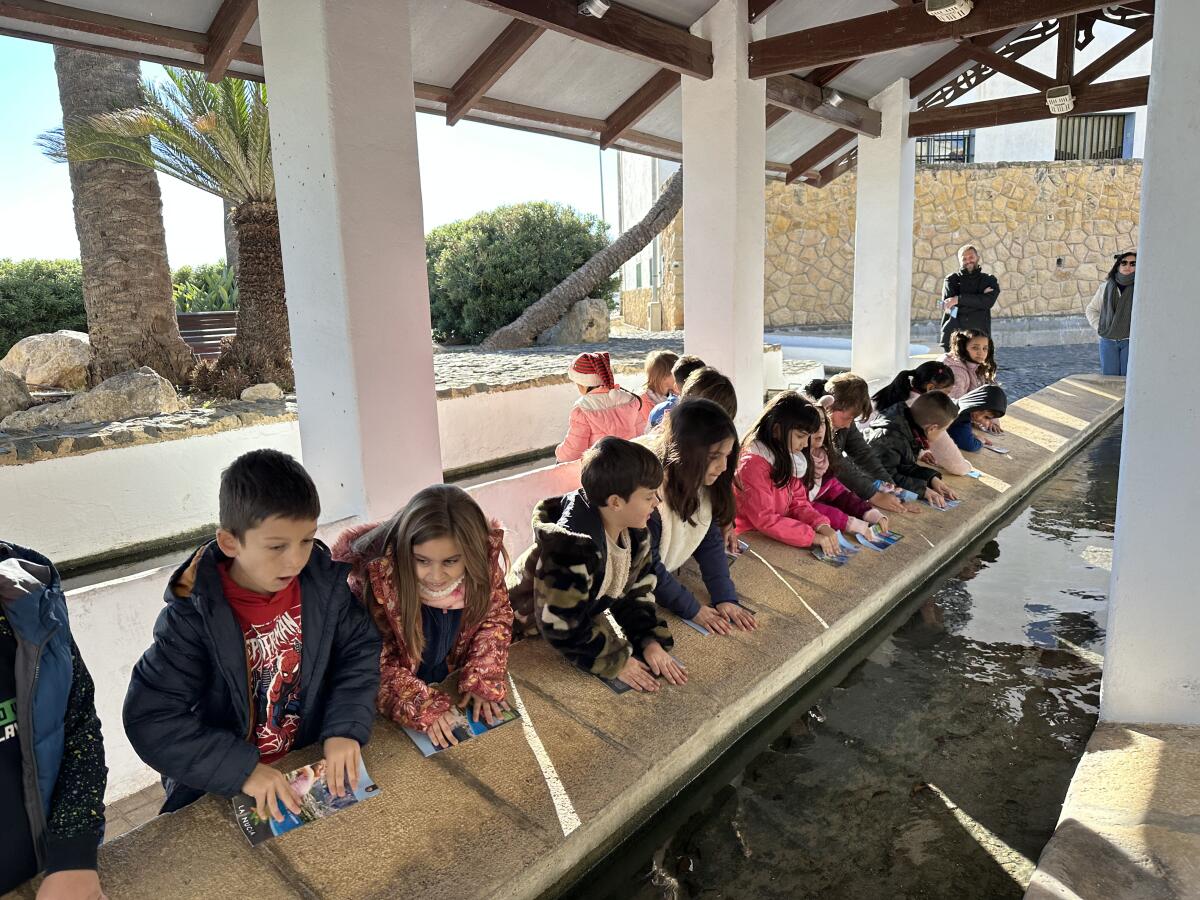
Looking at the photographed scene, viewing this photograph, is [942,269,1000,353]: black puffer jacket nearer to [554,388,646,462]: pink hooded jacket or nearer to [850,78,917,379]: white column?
[850,78,917,379]: white column

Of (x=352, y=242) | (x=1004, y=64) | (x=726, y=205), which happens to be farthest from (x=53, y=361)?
(x=1004, y=64)

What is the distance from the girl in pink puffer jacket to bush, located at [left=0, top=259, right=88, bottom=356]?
34.3ft

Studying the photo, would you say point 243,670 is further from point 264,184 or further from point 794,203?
point 794,203

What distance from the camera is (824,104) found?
7723mm

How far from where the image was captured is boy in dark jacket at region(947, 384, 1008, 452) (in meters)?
6.14

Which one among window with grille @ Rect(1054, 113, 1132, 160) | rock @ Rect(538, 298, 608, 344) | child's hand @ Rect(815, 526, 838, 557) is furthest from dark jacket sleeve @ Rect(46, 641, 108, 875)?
window with grille @ Rect(1054, 113, 1132, 160)

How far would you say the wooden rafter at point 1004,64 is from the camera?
317 inches

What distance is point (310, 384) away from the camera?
3.89 meters

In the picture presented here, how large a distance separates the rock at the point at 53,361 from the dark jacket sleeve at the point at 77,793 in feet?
24.7

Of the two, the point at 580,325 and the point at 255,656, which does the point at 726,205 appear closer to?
the point at 255,656

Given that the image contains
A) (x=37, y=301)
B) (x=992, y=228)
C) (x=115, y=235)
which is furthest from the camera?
(x=992, y=228)

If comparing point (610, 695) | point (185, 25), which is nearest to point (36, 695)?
point (610, 695)

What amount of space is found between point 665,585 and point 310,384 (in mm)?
1892

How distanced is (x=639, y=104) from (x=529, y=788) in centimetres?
624
